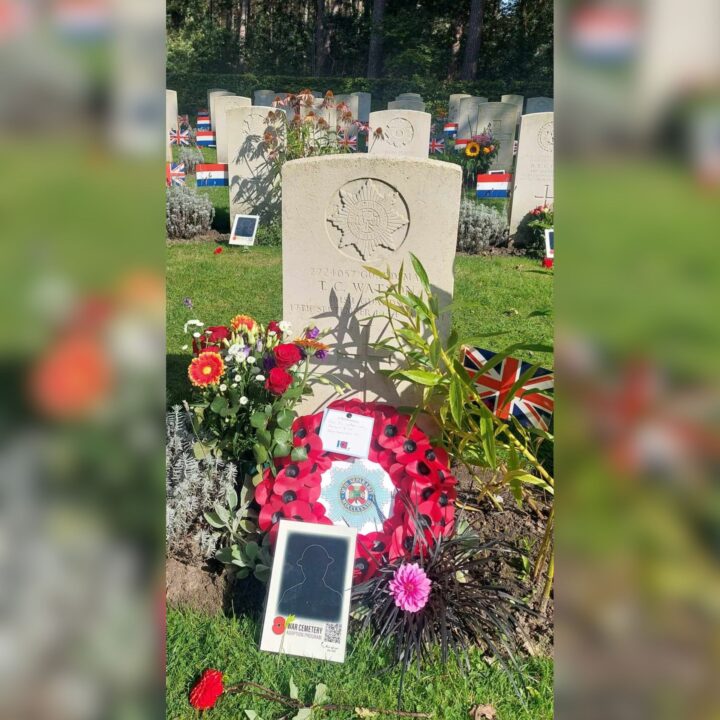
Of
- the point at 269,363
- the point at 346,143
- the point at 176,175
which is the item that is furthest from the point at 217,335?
the point at 346,143

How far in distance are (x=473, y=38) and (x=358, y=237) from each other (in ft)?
68.9

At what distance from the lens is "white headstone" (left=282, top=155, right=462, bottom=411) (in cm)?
294

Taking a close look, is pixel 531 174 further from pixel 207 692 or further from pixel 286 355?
pixel 207 692

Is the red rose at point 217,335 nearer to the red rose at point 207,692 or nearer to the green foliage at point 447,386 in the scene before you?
the green foliage at point 447,386

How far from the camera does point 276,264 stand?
23.4ft

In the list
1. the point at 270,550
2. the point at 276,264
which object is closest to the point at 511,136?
the point at 276,264

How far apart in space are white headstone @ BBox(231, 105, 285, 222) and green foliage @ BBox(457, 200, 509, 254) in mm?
2463

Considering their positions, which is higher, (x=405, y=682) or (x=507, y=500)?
(x=507, y=500)

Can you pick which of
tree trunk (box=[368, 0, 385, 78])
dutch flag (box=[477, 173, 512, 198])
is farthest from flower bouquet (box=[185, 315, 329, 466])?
tree trunk (box=[368, 0, 385, 78])

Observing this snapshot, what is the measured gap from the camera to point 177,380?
170 inches

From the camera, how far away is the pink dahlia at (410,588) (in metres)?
2.33
